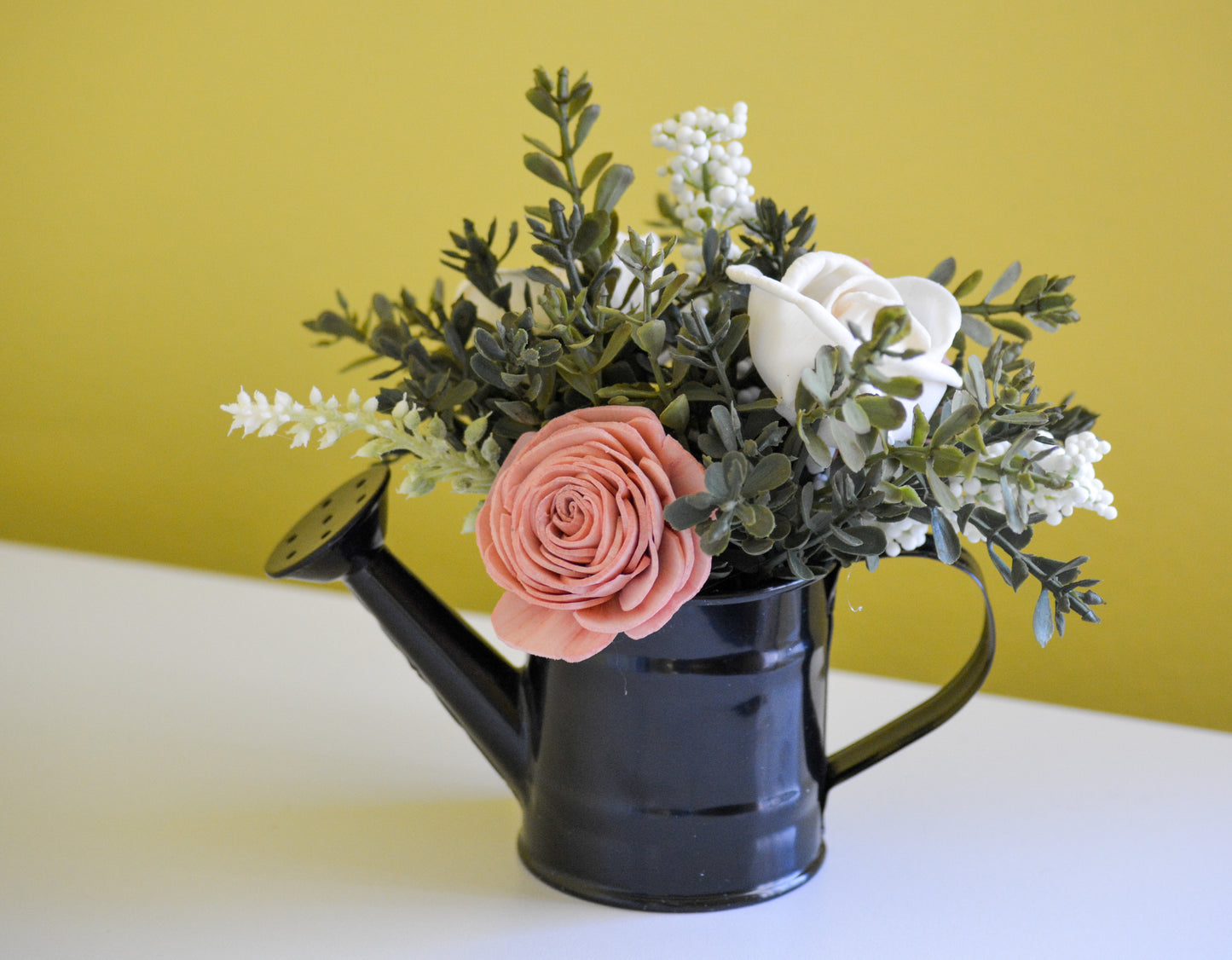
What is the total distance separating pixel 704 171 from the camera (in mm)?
590

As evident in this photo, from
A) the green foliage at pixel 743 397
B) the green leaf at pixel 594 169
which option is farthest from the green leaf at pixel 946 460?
the green leaf at pixel 594 169

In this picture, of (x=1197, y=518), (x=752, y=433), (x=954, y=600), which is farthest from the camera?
(x=954, y=600)

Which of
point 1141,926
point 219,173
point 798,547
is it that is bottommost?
point 1141,926

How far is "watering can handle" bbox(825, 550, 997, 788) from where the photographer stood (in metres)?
0.58

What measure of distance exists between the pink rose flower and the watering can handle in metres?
0.15

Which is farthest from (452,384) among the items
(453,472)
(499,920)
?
(499,920)

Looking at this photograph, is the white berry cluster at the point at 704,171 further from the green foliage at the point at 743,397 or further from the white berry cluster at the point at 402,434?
the white berry cluster at the point at 402,434

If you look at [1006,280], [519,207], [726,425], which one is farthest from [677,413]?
[519,207]

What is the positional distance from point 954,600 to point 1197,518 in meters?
0.28

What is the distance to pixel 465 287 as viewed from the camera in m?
0.63

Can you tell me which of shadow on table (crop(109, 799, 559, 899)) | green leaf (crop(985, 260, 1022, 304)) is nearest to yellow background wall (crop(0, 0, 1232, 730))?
green leaf (crop(985, 260, 1022, 304))

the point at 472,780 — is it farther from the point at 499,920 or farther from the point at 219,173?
the point at 219,173

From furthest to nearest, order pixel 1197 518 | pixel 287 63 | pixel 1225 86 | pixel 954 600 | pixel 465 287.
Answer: pixel 287 63 < pixel 954 600 < pixel 1197 518 < pixel 1225 86 < pixel 465 287

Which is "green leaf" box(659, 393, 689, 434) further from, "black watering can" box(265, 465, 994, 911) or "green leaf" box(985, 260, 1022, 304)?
"green leaf" box(985, 260, 1022, 304)
